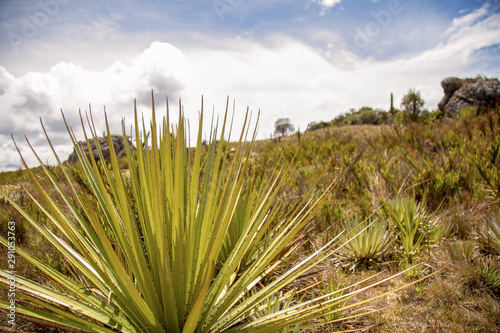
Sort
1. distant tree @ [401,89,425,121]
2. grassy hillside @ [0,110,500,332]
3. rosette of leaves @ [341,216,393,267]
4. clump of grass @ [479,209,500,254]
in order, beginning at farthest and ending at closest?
1. distant tree @ [401,89,425,121]
2. rosette of leaves @ [341,216,393,267]
3. clump of grass @ [479,209,500,254]
4. grassy hillside @ [0,110,500,332]

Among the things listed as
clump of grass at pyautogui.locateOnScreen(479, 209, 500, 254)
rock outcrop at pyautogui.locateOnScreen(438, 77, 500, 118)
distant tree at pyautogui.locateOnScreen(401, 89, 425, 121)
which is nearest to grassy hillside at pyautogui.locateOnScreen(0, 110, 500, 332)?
clump of grass at pyautogui.locateOnScreen(479, 209, 500, 254)

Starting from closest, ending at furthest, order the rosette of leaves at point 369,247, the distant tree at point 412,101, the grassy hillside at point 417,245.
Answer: the grassy hillside at point 417,245 → the rosette of leaves at point 369,247 → the distant tree at point 412,101

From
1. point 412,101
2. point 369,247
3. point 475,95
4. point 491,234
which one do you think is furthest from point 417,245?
point 475,95

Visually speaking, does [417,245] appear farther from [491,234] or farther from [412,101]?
[412,101]

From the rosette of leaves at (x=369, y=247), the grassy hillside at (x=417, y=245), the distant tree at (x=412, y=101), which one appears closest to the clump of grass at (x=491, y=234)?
the grassy hillside at (x=417, y=245)

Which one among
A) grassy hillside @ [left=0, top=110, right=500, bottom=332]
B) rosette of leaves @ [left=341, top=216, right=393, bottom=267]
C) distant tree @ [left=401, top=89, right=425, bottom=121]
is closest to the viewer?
grassy hillside @ [left=0, top=110, right=500, bottom=332]

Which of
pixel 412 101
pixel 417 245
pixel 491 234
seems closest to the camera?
pixel 491 234

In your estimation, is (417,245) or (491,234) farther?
(417,245)

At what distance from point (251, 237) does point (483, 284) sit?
195 centimetres

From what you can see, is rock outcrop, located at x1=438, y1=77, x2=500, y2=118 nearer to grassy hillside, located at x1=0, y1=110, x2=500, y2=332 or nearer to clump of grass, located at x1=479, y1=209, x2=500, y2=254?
grassy hillside, located at x1=0, y1=110, x2=500, y2=332

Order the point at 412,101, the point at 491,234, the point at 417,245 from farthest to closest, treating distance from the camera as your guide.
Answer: the point at 412,101 < the point at 417,245 < the point at 491,234

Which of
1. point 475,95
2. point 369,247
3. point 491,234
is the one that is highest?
point 475,95

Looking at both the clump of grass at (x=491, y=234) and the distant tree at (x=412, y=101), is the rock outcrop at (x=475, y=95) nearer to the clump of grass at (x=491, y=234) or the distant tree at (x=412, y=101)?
the distant tree at (x=412, y=101)

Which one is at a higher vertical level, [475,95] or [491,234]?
[475,95]
